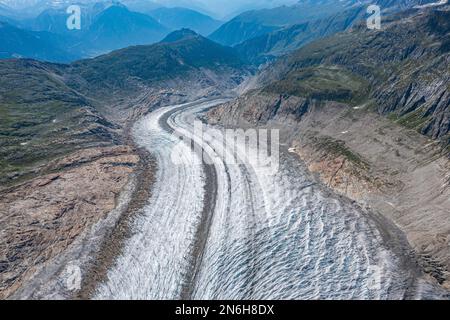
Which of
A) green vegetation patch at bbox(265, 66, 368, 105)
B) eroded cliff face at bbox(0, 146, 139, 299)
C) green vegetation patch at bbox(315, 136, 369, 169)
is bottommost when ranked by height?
eroded cliff face at bbox(0, 146, 139, 299)

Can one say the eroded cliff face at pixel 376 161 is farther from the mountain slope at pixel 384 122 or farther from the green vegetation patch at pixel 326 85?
the green vegetation patch at pixel 326 85

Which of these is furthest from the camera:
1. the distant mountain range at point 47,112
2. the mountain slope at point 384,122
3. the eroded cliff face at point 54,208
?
the distant mountain range at point 47,112

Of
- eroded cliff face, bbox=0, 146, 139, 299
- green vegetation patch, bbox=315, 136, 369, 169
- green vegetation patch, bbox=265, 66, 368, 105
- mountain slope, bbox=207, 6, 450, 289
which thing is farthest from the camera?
green vegetation patch, bbox=265, 66, 368, 105

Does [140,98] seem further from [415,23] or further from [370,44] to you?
[415,23]

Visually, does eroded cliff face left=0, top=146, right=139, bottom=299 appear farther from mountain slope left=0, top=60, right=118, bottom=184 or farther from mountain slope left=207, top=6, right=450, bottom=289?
mountain slope left=207, top=6, right=450, bottom=289

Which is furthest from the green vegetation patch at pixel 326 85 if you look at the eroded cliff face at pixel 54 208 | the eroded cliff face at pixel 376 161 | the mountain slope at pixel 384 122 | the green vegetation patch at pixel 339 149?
the eroded cliff face at pixel 54 208

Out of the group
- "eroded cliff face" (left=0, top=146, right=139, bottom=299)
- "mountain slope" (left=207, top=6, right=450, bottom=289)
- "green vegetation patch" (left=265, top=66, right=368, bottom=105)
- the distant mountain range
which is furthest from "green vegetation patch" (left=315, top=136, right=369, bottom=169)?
the distant mountain range

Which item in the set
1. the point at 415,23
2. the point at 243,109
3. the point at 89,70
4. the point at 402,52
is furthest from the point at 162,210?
the point at 89,70

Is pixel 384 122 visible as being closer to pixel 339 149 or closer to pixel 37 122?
pixel 339 149
